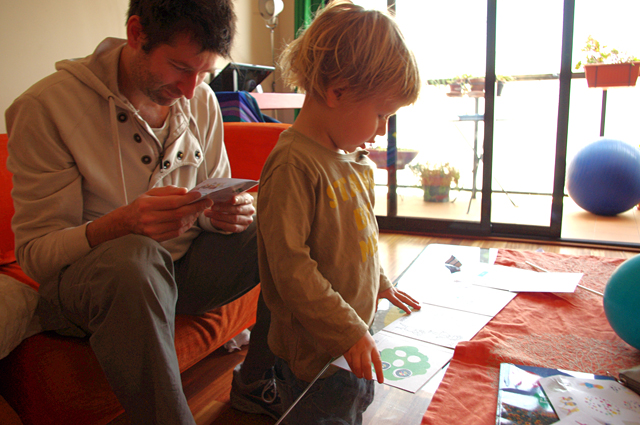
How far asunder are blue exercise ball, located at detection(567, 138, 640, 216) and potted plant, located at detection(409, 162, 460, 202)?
90cm

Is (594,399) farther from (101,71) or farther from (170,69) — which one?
(101,71)

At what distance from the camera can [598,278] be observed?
5.41 feet

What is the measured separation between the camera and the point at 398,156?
3111 mm

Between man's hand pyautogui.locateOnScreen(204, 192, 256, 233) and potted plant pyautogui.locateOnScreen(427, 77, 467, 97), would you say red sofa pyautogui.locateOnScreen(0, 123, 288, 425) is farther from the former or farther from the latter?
potted plant pyautogui.locateOnScreen(427, 77, 467, 97)

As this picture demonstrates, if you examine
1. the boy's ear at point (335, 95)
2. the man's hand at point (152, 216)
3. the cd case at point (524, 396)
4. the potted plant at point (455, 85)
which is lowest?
the cd case at point (524, 396)

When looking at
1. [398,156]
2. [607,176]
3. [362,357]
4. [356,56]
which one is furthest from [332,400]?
[607,176]

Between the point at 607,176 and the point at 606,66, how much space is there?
0.73m

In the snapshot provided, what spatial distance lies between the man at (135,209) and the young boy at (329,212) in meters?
0.22

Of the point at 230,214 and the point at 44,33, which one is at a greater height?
the point at 44,33

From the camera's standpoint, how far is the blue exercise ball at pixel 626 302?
102 cm

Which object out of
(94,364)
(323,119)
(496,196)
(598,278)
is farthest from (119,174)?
(496,196)

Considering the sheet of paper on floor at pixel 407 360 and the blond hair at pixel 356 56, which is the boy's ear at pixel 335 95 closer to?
the blond hair at pixel 356 56

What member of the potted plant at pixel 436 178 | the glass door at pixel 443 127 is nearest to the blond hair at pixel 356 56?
the glass door at pixel 443 127

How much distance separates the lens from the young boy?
2.38 ft
